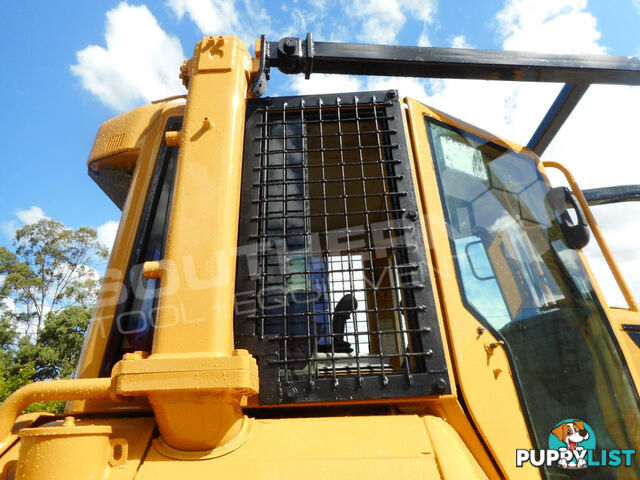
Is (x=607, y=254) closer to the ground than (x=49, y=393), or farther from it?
farther from it

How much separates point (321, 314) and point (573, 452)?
1.03 metres

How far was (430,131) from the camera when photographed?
1.80 m

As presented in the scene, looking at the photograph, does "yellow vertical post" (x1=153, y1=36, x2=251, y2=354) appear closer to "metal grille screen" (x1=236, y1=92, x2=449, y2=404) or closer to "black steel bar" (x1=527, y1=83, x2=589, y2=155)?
"metal grille screen" (x1=236, y1=92, x2=449, y2=404)

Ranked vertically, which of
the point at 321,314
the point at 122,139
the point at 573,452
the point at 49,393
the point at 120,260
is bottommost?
the point at 573,452

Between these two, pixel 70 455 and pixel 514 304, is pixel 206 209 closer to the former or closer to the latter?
pixel 70 455

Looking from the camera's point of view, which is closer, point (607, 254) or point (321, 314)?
point (321, 314)

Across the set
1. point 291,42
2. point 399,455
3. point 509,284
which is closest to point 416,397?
point 399,455

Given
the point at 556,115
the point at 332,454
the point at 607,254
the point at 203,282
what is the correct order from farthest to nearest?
the point at 556,115 < the point at 607,254 < the point at 203,282 < the point at 332,454

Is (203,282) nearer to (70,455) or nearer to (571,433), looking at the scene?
(70,455)

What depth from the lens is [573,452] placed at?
4.46 feet

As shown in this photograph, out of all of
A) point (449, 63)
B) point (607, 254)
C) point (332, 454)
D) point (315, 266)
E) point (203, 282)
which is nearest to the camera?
point (332, 454)

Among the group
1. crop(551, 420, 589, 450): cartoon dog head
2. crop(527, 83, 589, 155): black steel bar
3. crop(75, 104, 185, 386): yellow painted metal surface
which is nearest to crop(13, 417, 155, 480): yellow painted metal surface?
crop(75, 104, 185, 386): yellow painted metal surface

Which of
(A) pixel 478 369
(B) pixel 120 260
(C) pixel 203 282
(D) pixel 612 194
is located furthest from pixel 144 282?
(D) pixel 612 194

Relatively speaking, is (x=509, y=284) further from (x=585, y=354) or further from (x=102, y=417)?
(x=102, y=417)
